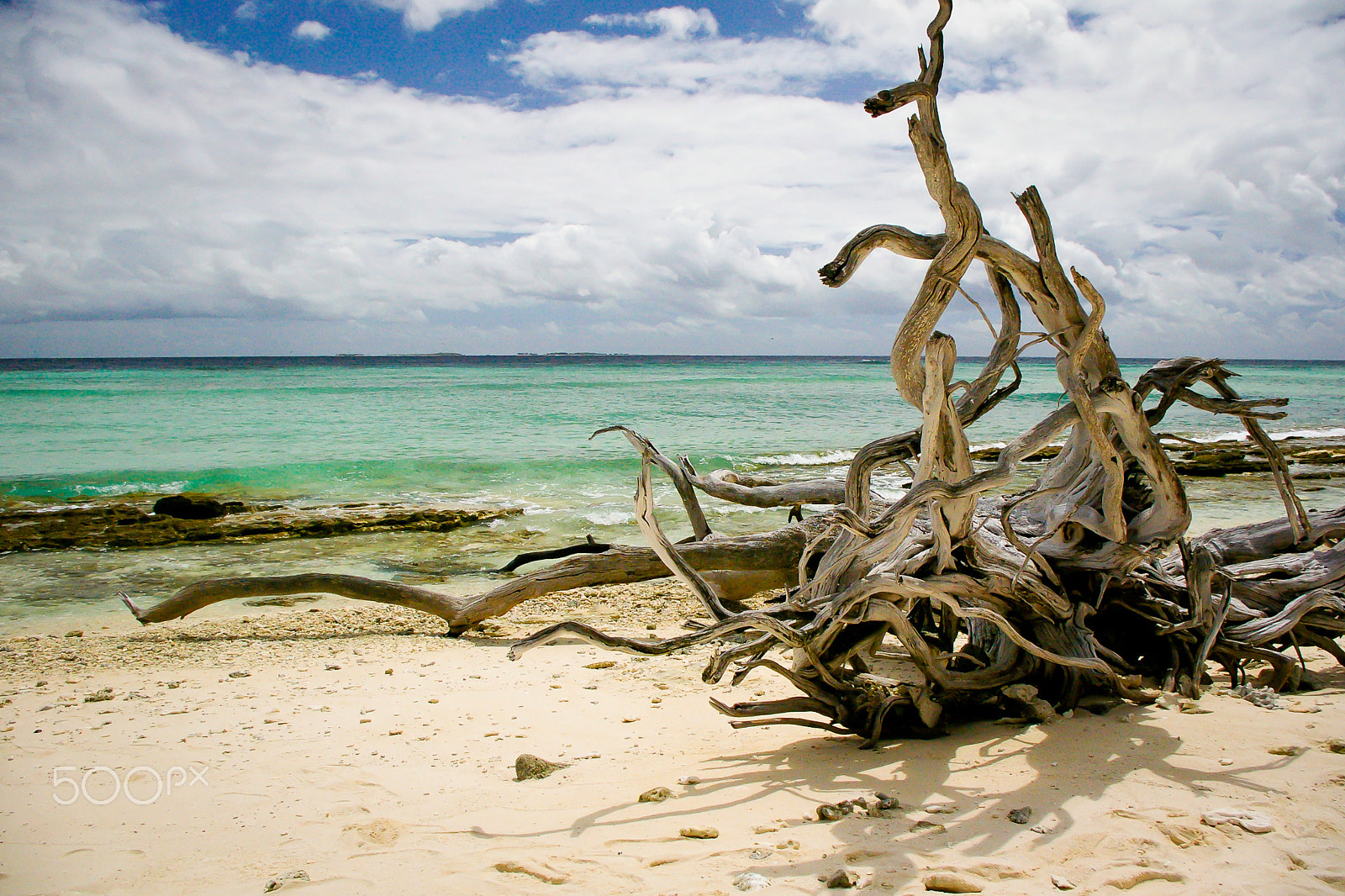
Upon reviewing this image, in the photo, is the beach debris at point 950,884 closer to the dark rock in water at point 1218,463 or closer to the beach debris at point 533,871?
the beach debris at point 533,871

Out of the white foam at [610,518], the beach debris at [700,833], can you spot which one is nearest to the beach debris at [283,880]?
the beach debris at [700,833]

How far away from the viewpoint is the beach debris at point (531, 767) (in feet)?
10.7

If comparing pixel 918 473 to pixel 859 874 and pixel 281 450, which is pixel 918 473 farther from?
pixel 281 450

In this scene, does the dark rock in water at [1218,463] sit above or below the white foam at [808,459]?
above

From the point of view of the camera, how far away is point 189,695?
439 cm

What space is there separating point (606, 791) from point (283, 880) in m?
1.15

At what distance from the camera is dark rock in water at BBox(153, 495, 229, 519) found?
9.95 m

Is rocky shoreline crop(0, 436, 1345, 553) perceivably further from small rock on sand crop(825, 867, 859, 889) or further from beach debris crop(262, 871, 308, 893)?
small rock on sand crop(825, 867, 859, 889)

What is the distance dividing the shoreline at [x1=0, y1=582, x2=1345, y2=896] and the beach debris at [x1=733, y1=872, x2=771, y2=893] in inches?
0.8

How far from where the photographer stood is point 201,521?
31.9 ft

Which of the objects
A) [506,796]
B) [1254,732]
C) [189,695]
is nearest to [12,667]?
[189,695]
